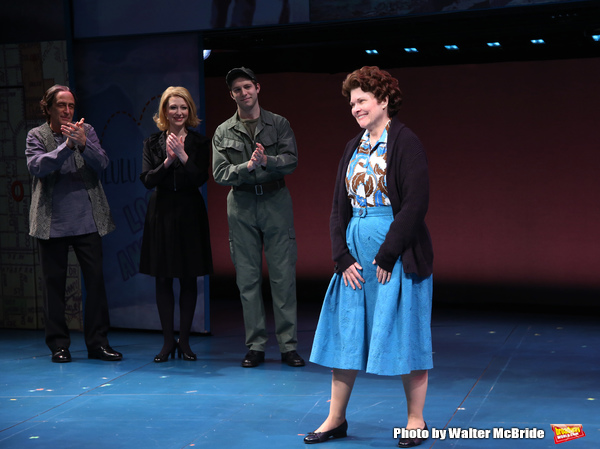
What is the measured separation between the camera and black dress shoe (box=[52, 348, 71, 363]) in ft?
18.4

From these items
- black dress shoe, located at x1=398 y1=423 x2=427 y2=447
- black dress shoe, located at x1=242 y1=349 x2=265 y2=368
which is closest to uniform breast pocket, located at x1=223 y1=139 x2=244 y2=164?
black dress shoe, located at x1=242 y1=349 x2=265 y2=368

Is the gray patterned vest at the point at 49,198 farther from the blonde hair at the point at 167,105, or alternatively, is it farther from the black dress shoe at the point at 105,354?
the black dress shoe at the point at 105,354

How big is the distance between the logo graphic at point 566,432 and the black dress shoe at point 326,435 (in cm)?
94

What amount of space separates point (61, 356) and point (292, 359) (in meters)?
1.62

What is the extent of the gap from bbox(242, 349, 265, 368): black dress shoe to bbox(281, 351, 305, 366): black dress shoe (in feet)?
0.48

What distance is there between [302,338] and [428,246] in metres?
2.88

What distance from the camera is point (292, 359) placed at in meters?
5.31

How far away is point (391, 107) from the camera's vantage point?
12.0 ft

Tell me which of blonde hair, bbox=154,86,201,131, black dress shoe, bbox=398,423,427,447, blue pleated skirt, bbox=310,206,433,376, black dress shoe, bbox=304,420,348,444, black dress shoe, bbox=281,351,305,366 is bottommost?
black dress shoe, bbox=398,423,427,447

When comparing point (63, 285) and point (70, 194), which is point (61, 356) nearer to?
point (63, 285)

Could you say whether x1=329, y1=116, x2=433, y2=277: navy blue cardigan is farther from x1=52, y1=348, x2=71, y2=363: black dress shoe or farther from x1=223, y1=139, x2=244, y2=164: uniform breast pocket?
x1=52, y1=348, x2=71, y2=363: black dress shoe

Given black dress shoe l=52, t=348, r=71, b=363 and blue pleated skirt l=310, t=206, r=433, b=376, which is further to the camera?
black dress shoe l=52, t=348, r=71, b=363

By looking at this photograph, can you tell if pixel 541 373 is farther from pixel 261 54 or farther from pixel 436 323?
pixel 261 54

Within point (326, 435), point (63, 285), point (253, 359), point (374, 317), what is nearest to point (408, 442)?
point (326, 435)
